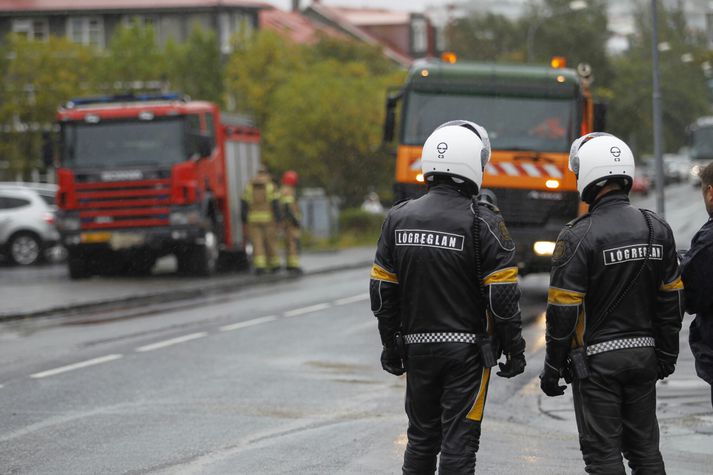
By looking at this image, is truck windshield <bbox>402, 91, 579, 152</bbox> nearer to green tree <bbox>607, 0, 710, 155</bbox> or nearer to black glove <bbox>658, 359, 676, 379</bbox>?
black glove <bbox>658, 359, 676, 379</bbox>

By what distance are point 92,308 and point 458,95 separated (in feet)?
19.4

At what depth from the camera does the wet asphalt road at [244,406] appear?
790 centimetres

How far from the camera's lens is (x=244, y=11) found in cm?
7506

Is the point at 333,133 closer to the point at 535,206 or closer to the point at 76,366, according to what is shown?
the point at 535,206

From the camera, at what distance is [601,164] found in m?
5.77

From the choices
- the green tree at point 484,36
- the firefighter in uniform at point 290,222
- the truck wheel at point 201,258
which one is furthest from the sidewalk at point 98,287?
the green tree at point 484,36

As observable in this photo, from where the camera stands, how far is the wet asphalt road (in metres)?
7.90

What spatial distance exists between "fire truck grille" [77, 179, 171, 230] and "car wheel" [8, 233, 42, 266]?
7.64 metres

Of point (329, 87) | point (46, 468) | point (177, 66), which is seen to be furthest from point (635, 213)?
point (177, 66)

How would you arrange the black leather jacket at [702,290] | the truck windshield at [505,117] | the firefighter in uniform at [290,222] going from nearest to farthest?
the black leather jacket at [702,290]
the truck windshield at [505,117]
the firefighter in uniform at [290,222]

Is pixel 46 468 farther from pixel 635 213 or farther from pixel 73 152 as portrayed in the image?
pixel 73 152

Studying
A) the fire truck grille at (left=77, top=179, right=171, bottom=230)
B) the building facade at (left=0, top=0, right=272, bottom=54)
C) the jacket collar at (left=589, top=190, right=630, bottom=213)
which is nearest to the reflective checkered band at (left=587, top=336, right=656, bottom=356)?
the jacket collar at (left=589, top=190, right=630, bottom=213)

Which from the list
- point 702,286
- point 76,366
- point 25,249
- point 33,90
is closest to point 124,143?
point 25,249

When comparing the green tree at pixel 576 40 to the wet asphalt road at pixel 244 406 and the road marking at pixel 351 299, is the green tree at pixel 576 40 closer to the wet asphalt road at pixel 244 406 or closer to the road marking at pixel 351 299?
the road marking at pixel 351 299
